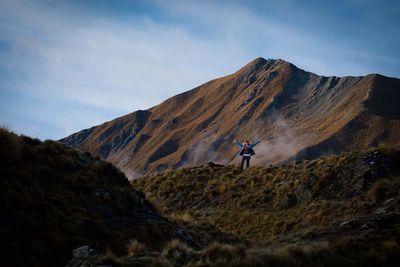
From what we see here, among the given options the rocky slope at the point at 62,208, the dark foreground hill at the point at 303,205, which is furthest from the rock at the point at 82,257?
the dark foreground hill at the point at 303,205

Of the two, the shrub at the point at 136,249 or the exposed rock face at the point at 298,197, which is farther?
the exposed rock face at the point at 298,197

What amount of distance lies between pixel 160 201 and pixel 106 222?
49.4 feet

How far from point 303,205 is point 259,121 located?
111772mm

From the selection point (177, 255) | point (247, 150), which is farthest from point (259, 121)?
point (177, 255)

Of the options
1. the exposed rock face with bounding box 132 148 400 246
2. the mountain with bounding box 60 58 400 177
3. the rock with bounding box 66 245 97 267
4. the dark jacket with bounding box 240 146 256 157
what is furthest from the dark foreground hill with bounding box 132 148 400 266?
the mountain with bounding box 60 58 400 177

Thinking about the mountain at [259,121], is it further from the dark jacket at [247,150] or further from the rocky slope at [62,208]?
the rocky slope at [62,208]

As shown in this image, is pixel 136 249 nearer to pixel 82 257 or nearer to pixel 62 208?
pixel 82 257

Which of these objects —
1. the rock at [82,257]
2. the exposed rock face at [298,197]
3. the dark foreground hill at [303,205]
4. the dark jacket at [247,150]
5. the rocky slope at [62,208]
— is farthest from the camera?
the dark jacket at [247,150]

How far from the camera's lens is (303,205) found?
2267cm

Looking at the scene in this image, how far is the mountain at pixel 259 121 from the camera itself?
91.0 metres

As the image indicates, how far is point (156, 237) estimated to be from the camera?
49.1 ft

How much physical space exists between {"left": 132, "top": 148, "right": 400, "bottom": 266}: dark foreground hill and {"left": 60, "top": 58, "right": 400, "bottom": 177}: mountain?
182 ft

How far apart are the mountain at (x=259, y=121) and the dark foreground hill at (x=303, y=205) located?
5560 centimetres

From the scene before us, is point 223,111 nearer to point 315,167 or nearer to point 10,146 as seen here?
point 315,167
